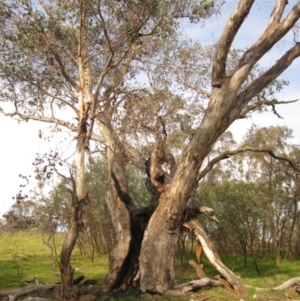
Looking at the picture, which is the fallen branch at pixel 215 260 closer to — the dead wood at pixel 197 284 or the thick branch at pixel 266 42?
the dead wood at pixel 197 284

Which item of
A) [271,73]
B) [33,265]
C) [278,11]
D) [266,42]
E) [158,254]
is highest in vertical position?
[278,11]

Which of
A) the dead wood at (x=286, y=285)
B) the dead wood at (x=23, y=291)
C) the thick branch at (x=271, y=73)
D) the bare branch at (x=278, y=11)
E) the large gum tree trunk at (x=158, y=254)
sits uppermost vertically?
the bare branch at (x=278, y=11)

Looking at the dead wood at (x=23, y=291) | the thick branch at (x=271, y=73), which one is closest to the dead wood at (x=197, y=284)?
the dead wood at (x=23, y=291)

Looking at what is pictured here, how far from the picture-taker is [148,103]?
13.1 meters

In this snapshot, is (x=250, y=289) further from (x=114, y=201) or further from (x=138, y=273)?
(x=114, y=201)

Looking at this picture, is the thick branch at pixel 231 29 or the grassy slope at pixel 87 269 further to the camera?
the grassy slope at pixel 87 269

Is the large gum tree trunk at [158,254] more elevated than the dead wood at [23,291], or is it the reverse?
the large gum tree trunk at [158,254]

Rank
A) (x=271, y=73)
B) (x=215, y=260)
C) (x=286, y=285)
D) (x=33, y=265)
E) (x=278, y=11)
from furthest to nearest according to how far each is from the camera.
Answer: (x=33, y=265) < (x=286, y=285) < (x=215, y=260) < (x=271, y=73) < (x=278, y=11)

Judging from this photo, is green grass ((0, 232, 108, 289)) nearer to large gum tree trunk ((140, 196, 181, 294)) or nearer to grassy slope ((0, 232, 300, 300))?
grassy slope ((0, 232, 300, 300))

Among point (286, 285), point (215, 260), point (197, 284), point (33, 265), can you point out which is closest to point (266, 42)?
point (215, 260)

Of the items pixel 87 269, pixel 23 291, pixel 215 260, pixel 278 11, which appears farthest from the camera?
pixel 87 269

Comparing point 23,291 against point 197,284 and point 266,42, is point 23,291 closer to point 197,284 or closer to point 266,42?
point 197,284

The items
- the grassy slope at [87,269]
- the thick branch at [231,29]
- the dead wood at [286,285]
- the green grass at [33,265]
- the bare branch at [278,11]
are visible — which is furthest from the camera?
the green grass at [33,265]

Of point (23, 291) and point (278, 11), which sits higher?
point (278, 11)
